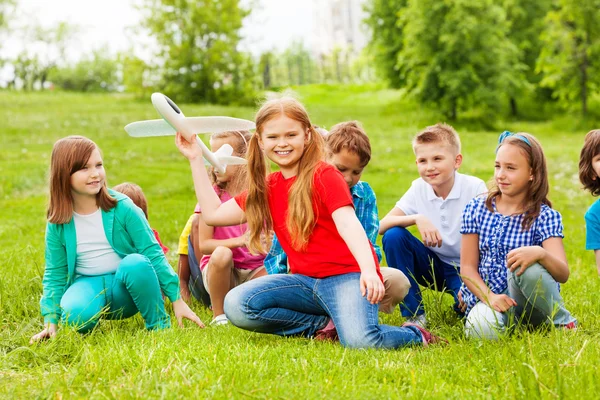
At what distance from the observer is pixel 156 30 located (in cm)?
3300

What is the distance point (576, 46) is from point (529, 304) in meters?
23.7

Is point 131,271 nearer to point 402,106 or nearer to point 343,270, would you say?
point 343,270

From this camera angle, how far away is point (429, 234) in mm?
4340

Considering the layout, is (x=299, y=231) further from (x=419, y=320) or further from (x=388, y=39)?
(x=388, y=39)

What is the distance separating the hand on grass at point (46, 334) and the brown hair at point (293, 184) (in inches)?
44.6

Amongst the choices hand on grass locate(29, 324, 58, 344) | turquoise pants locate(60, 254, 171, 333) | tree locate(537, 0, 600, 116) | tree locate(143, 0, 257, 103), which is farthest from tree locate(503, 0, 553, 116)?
hand on grass locate(29, 324, 58, 344)

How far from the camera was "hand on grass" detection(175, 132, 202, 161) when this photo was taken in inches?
146

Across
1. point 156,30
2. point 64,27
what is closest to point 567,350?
point 156,30

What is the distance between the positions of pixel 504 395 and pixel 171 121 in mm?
2062

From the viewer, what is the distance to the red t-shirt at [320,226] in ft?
12.3

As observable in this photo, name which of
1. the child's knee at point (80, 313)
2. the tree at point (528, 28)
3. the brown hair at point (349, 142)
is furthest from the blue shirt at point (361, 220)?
the tree at point (528, 28)

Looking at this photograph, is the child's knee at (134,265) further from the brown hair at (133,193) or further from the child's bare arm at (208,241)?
the brown hair at (133,193)

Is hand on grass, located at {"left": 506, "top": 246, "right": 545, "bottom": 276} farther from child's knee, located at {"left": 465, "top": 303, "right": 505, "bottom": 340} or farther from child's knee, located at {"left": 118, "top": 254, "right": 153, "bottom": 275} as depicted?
child's knee, located at {"left": 118, "top": 254, "right": 153, "bottom": 275}

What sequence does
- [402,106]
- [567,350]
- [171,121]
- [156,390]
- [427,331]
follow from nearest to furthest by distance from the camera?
[156,390] → [567,350] → [171,121] → [427,331] → [402,106]
